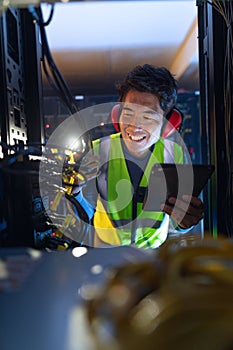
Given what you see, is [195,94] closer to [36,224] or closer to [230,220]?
[230,220]

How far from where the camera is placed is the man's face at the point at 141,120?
3.07 ft

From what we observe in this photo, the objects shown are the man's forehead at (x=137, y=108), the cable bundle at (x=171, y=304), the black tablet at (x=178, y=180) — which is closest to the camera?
the cable bundle at (x=171, y=304)

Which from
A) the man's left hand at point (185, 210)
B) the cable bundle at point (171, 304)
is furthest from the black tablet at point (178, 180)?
the cable bundle at point (171, 304)

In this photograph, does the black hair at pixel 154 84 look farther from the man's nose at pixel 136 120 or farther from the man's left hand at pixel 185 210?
the man's left hand at pixel 185 210

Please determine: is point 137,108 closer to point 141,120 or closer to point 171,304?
point 141,120

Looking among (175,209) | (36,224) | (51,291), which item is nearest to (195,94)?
(175,209)

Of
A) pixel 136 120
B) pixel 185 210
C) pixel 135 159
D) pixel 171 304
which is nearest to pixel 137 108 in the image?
pixel 136 120

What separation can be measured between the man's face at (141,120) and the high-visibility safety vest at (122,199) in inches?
1.0

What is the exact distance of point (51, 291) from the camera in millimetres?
449

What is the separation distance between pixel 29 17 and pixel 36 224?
1.62 ft

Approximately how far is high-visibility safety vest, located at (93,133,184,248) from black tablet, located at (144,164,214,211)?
0.06 metres

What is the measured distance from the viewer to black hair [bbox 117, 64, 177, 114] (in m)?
0.95

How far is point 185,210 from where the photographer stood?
0.86m

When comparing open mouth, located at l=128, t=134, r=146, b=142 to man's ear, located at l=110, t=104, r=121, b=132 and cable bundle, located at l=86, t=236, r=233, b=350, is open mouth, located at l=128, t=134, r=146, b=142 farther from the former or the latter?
cable bundle, located at l=86, t=236, r=233, b=350
